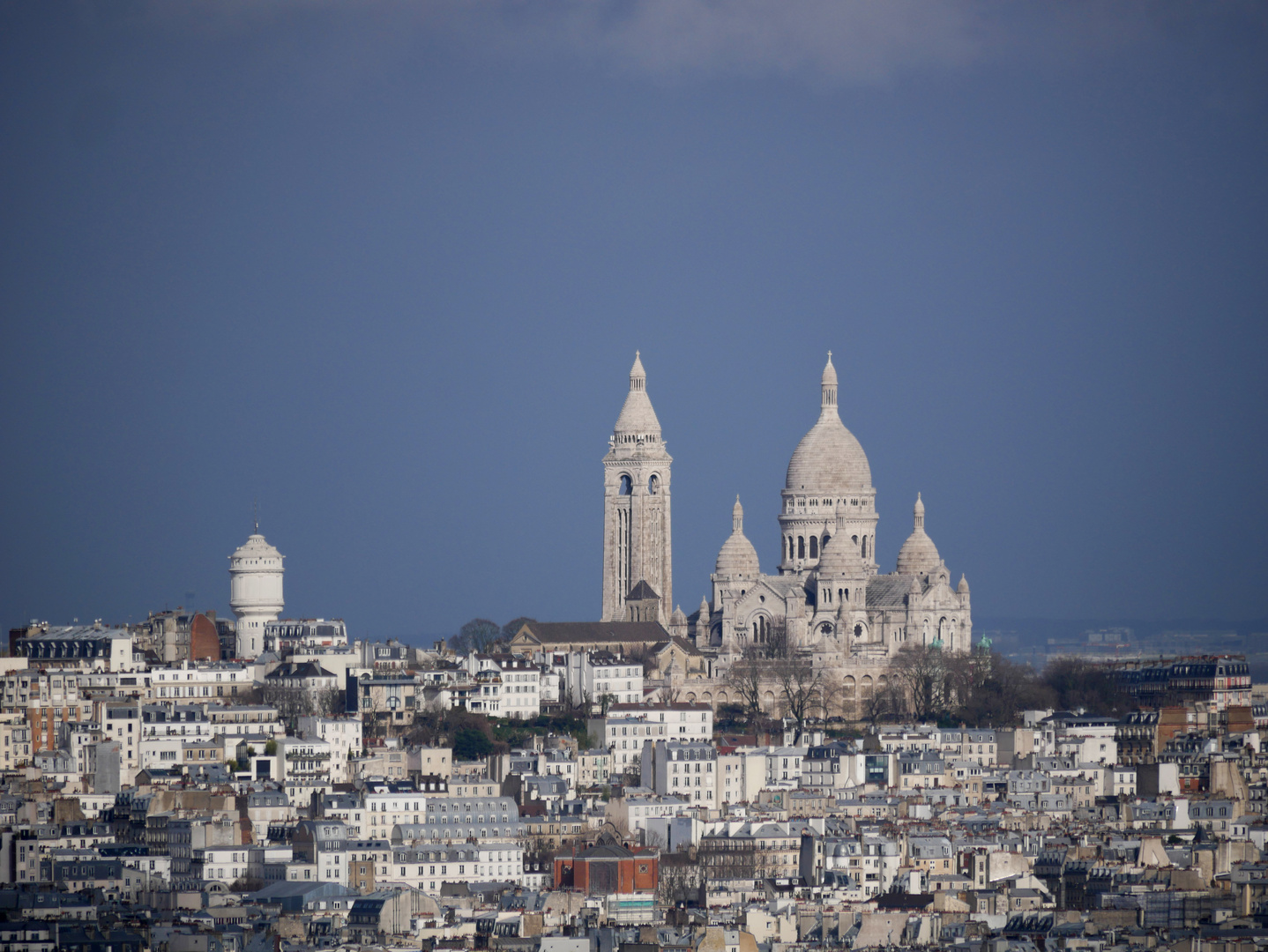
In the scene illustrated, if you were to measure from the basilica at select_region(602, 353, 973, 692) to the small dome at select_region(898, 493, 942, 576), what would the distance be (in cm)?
6

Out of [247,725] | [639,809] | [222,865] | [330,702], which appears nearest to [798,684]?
[330,702]

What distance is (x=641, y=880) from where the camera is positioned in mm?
106375

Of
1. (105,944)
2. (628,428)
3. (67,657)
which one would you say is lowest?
(105,944)

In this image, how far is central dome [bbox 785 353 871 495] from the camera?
566ft

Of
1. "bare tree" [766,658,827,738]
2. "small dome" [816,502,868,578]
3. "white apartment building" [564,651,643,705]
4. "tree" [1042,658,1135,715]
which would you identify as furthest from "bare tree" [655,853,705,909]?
"small dome" [816,502,868,578]

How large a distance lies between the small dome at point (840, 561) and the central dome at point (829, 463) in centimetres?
606

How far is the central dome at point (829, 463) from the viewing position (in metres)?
172

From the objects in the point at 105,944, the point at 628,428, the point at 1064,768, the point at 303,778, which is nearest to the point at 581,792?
the point at 303,778

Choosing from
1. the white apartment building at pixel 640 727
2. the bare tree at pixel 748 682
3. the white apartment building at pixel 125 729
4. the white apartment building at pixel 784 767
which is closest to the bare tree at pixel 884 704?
the bare tree at pixel 748 682

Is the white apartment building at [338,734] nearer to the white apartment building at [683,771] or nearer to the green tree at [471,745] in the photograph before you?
the green tree at [471,745]

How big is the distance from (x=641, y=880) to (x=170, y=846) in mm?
14683

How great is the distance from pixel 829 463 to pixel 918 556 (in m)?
7.98

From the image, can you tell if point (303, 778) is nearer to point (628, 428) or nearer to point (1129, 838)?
point (1129, 838)

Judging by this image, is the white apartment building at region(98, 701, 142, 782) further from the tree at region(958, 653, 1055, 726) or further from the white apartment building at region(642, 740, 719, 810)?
the tree at region(958, 653, 1055, 726)
